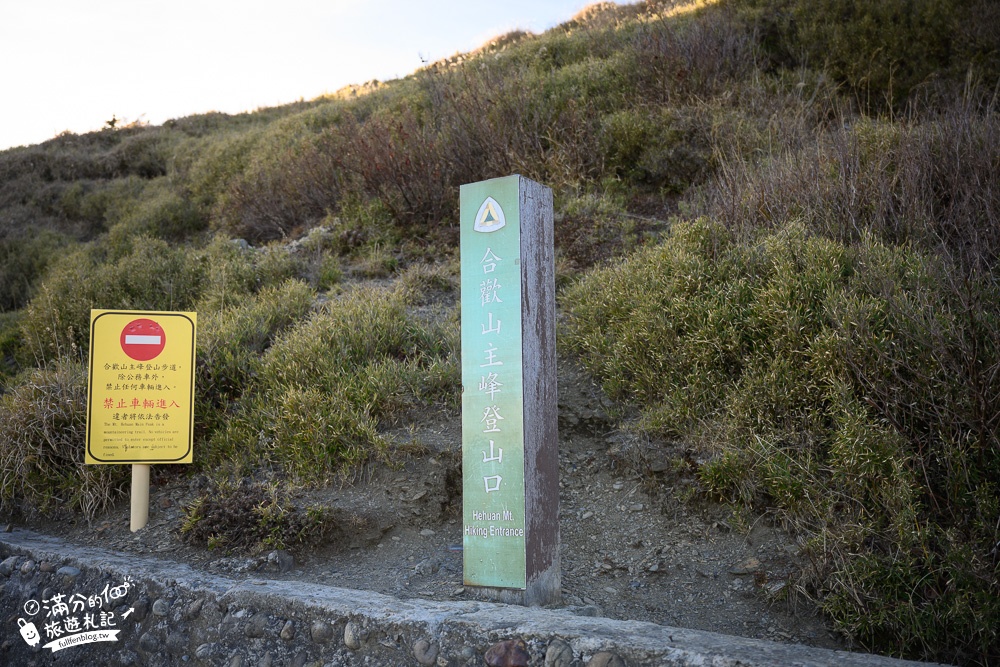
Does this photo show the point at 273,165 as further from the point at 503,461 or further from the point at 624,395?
the point at 503,461

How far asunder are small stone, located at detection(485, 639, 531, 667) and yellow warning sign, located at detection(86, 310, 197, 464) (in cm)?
307

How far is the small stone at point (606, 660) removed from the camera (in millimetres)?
2748

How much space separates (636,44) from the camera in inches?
420

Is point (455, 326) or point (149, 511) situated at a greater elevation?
point (455, 326)

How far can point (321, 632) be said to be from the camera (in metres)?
3.42

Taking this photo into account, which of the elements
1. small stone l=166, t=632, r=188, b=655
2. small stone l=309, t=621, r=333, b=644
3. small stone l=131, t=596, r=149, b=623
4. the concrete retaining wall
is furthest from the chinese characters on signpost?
small stone l=309, t=621, r=333, b=644

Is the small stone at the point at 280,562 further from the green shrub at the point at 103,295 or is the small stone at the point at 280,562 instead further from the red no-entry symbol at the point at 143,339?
the green shrub at the point at 103,295

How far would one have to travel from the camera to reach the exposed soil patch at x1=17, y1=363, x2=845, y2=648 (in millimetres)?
3717

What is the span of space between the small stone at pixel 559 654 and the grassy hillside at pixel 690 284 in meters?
1.29

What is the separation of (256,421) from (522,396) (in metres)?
2.69

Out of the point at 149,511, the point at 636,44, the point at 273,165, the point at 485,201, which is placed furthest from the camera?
the point at 273,165

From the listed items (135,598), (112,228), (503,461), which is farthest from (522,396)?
(112,228)

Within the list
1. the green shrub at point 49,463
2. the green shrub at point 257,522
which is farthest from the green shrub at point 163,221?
the green shrub at point 257,522

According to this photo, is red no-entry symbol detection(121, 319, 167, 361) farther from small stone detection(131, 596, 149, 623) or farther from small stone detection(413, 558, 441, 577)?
small stone detection(413, 558, 441, 577)
